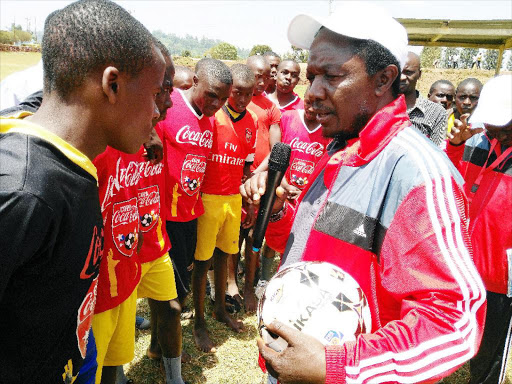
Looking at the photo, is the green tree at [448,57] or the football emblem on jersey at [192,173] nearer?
the football emblem on jersey at [192,173]

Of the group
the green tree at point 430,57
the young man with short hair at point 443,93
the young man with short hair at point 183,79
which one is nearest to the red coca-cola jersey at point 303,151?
the young man with short hair at point 183,79

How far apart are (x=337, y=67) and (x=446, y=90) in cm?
571

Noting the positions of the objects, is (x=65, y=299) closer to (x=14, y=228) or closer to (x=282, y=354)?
(x=14, y=228)

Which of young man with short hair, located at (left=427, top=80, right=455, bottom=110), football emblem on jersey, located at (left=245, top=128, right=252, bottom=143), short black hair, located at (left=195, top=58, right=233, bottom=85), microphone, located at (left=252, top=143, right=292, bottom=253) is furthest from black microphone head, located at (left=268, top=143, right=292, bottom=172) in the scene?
young man with short hair, located at (left=427, top=80, right=455, bottom=110)

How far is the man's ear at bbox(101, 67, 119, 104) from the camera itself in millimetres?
1265

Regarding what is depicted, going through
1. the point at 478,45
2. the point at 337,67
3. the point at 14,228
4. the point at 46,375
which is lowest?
the point at 46,375

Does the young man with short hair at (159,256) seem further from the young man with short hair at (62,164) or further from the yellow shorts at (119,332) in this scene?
the young man with short hair at (62,164)

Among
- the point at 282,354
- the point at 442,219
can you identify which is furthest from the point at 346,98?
the point at 282,354

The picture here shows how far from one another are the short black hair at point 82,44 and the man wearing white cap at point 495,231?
2.83 m

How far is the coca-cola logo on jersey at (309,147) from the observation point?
4.32m

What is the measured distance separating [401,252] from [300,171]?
3.17 meters

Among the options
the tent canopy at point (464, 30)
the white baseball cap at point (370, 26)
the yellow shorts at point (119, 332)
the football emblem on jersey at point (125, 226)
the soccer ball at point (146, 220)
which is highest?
the tent canopy at point (464, 30)

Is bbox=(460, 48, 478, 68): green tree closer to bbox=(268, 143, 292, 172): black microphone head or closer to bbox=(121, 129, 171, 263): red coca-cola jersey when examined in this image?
bbox=(121, 129, 171, 263): red coca-cola jersey

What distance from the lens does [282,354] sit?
1.18 meters
